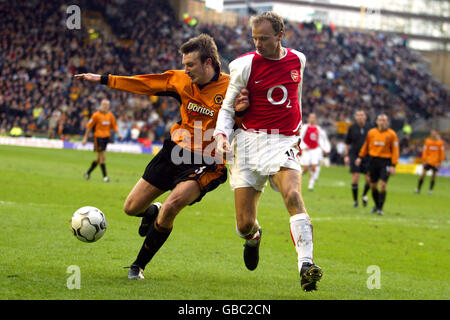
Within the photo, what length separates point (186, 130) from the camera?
269 inches

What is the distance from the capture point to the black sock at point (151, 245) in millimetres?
6535

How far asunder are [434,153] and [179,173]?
775 inches

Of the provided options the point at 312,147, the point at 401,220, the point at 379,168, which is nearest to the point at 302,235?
the point at 401,220

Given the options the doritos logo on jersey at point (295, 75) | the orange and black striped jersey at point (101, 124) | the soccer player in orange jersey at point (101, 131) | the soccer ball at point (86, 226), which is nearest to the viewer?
the doritos logo on jersey at point (295, 75)

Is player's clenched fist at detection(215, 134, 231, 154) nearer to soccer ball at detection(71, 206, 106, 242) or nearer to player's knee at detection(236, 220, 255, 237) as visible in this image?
player's knee at detection(236, 220, 255, 237)

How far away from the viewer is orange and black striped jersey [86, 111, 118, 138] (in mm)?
19141

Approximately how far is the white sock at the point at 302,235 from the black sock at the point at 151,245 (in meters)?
1.41

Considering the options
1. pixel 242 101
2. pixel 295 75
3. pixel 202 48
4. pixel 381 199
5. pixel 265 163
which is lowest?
pixel 381 199

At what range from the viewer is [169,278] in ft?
21.5

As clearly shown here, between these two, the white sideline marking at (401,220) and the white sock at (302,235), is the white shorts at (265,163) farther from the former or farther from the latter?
the white sideline marking at (401,220)

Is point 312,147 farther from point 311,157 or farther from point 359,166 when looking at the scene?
point 359,166

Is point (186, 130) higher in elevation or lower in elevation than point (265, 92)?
lower

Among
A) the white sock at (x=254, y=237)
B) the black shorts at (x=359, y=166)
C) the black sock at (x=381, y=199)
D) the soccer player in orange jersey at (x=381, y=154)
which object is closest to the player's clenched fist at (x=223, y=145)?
the white sock at (x=254, y=237)

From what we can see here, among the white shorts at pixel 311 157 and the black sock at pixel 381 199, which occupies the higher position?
the white shorts at pixel 311 157
